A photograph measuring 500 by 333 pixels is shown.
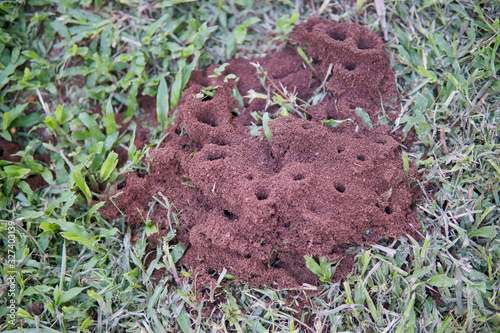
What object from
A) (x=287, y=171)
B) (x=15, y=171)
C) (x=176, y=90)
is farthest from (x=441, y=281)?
(x=15, y=171)

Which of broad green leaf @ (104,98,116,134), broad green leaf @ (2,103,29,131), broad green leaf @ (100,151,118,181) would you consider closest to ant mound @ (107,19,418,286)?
broad green leaf @ (100,151,118,181)

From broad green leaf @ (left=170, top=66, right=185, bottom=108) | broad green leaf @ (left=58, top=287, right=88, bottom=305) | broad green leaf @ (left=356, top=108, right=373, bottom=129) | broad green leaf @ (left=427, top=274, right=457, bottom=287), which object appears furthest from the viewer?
broad green leaf @ (left=170, top=66, right=185, bottom=108)

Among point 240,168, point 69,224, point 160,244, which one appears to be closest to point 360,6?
point 240,168

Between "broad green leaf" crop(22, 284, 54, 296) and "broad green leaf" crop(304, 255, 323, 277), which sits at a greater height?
"broad green leaf" crop(304, 255, 323, 277)

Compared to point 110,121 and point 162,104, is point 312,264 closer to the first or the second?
point 162,104

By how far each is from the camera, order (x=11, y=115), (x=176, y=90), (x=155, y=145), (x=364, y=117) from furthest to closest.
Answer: (x=11, y=115), (x=176, y=90), (x=155, y=145), (x=364, y=117)

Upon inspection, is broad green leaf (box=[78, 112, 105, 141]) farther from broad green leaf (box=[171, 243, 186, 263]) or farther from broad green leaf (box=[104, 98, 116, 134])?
broad green leaf (box=[171, 243, 186, 263])

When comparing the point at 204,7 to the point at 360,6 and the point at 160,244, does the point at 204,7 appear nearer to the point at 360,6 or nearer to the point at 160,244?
the point at 360,6
